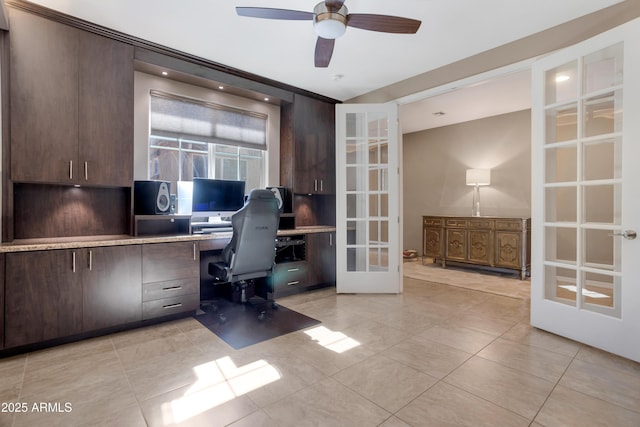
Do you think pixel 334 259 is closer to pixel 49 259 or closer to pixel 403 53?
pixel 403 53

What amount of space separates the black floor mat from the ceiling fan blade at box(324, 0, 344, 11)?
2.57 meters

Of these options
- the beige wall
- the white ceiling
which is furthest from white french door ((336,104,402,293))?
the beige wall

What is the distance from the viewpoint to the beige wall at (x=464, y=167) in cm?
523

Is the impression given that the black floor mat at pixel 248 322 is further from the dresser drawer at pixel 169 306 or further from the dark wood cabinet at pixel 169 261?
the dark wood cabinet at pixel 169 261

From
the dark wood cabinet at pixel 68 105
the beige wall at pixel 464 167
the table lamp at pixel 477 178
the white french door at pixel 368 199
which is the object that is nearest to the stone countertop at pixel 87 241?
the dark wood cabinet at pixel 68 105

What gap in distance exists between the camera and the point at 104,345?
2492 mm

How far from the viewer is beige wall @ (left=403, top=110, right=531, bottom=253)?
5.23 meters

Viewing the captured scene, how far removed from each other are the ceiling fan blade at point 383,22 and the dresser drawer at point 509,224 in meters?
3.61

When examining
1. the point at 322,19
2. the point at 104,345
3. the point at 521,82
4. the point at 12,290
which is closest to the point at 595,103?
the point at 521,82

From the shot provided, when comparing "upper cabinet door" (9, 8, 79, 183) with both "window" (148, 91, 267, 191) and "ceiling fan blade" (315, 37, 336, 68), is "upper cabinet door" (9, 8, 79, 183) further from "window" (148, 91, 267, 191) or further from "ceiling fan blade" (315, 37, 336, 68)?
"ceiling fan blade" (315, 37, 336, 68)

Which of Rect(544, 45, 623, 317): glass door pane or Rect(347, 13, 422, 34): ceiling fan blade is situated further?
Rect(544, 45, 623, 317): glass door pane

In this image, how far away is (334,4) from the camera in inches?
83.9

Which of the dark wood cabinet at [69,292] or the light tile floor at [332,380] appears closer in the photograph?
the light tile floor at [332,380]

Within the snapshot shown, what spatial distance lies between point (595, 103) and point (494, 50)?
1083 millimetres
